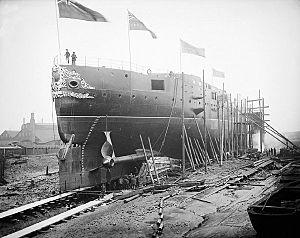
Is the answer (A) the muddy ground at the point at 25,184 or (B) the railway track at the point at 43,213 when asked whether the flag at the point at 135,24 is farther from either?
(A) the muddy ground at the point at 25,184

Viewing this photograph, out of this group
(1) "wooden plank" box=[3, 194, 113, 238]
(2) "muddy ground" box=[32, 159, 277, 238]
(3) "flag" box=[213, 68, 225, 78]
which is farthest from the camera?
(3) "flag" box=[213, 68, 225, 78]

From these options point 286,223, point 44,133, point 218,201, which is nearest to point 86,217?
point 218,201

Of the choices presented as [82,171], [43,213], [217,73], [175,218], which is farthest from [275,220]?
[217,73]

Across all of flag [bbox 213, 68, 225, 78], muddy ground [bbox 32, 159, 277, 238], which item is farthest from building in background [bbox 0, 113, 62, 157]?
muddy ground [bbox 32, 159, 277, 238]

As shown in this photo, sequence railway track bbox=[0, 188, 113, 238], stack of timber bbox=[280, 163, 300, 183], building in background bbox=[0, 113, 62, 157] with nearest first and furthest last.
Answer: railway track bbox=[0, 188, 113, 238] < stack of timber bbox=[280, 163, 300, 183] < building in background bbox=[0, 113, 62, 157]

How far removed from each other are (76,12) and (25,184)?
35.2 feet

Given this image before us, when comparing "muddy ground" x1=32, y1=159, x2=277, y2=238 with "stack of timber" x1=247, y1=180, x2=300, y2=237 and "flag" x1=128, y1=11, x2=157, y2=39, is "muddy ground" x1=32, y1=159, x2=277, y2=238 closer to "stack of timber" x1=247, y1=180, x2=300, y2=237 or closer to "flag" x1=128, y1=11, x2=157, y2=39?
"stack of timber" x1=247, y1=180, x2=300, y2=237

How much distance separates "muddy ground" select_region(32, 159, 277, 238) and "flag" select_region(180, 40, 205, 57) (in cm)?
774

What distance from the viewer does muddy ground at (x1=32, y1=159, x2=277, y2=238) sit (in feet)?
17.7

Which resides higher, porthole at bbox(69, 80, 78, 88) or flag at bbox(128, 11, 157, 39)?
flag at bbox(128, 11, 157, 39)

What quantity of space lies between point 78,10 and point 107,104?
4.01 meters

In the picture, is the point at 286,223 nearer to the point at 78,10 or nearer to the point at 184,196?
the point at 184,196

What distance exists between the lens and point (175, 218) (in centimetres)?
627

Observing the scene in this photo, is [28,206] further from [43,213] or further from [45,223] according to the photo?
[45,223]
